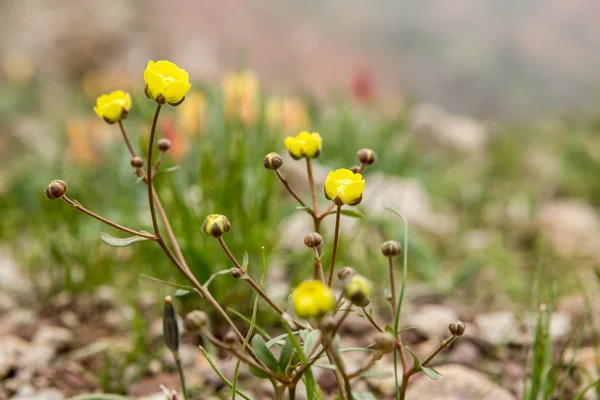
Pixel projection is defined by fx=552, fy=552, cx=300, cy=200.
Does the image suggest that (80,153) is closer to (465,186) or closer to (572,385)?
(465,186)

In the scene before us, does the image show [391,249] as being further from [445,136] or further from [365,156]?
[445,136]

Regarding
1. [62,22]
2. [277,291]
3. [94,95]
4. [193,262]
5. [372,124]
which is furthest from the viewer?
[62,22]

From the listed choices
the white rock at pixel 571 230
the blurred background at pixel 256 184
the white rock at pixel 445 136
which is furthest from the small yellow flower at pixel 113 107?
the white rock at pixel 445 136

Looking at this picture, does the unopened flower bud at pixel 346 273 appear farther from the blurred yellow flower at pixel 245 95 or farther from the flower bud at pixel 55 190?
the blurred yellow flower at pixel 245 95

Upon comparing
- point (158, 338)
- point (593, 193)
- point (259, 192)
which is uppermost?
point (593, 193)

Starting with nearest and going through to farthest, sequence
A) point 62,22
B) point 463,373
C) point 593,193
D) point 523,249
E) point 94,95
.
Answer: point 463,373 → point 523,249 → point 593,193 → point 94,95 → point 62,22

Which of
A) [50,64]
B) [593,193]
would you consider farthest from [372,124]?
[50,64]
